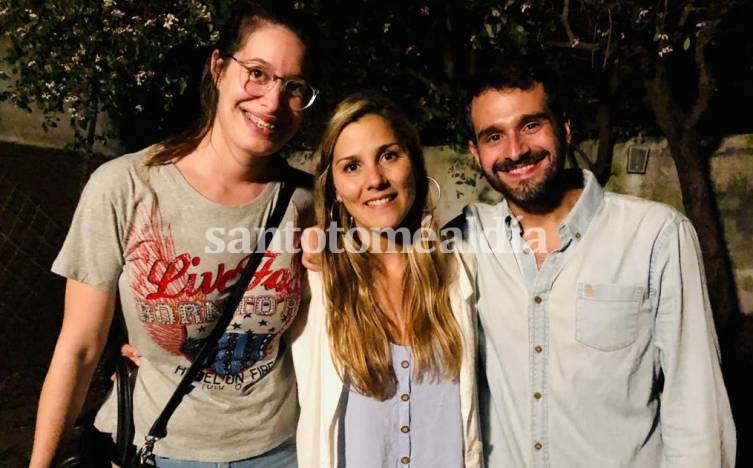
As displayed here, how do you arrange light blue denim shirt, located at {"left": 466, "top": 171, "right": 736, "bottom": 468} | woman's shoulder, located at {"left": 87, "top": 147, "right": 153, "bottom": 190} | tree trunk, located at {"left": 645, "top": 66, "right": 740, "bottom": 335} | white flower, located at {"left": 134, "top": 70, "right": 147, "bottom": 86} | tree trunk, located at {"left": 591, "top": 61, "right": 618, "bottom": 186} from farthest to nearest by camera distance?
tree trunk, located at {"left": 591, "top": 61, "right": 618, "bottom": 186} → tree trunk, located at {"left": 645, "top": 66, "right": 740, "bottom": 335} → white flower, located at {"left": 134, "top": 70, "right": 147, "bottom": 86} → light blue denim shirt, located at {"left": 466, "top": 171, "right": 736, "bottom": 468} → woman's shoulder, located at {"left": 87, "top": 147, "right": 153, "bottom": 190}

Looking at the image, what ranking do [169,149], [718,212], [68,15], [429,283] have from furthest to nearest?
[718,212] < [68,15] < [429,283] < [169,149]

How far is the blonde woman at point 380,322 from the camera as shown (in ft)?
6.36

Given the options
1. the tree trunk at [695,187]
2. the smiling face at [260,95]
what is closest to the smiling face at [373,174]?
the smiling face at [260,95]

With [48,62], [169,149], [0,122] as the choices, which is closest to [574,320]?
[169,149]

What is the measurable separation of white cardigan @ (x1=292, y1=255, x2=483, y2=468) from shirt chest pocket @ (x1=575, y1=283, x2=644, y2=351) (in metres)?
0.41

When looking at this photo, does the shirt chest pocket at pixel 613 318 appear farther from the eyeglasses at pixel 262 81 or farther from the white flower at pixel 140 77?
the white flower at pixel 140 77

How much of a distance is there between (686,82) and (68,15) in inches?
256

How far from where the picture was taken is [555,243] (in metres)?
1.99

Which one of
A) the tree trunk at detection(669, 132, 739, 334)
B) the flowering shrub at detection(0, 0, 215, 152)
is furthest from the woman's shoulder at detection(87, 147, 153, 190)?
the tree trunk at detection(669, 132, 739, 334)

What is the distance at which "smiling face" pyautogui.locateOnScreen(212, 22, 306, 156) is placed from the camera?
1.81 metres

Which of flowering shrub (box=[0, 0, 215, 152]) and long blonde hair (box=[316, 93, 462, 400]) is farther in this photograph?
flowering shrub (box=[0, 0, 215, 152])

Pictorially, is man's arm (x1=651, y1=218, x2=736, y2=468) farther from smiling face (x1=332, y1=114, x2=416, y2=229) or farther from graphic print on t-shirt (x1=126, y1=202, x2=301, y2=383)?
graphic print on t-shirt (x1=126, y1=202, x2=301, y2=383)

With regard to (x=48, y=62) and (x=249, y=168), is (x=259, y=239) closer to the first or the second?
(x=249, y=168)

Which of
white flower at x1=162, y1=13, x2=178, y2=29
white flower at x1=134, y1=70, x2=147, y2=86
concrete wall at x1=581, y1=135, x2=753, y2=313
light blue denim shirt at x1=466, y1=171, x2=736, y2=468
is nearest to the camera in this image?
light blue denim shirt at x1=466, y1=171, x2=736, y2=468
